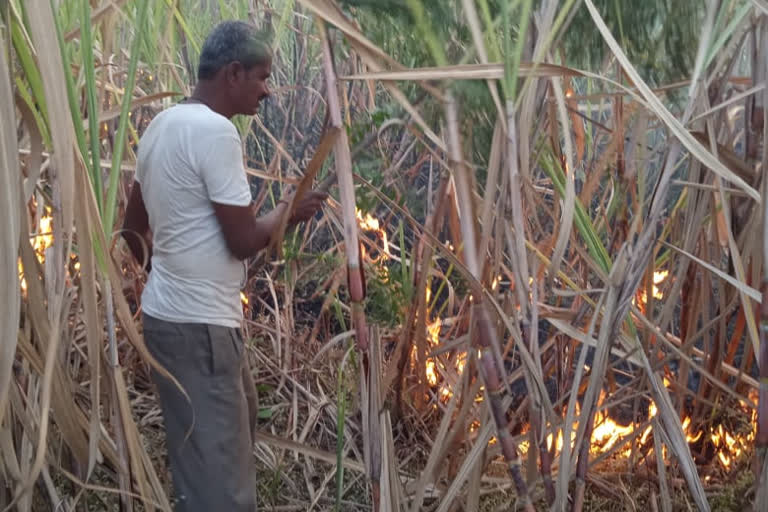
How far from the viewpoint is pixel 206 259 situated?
1.26 m

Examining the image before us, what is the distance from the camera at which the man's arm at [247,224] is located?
3.92 feet

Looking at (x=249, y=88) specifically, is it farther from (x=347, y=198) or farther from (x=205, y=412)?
(x=347, y=198)

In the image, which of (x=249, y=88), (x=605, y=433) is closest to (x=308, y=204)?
(x=249, y=88)

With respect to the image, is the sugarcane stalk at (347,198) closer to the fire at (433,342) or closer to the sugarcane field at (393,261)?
the sugarcane field at (393,261)

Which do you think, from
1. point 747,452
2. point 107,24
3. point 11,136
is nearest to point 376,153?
point 107,24

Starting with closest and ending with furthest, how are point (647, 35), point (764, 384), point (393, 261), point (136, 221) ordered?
point (764, 384) < point (647, 35) < point (136, 221) < point (393, 261)

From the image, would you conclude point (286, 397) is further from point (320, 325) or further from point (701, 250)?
point (701, 250)

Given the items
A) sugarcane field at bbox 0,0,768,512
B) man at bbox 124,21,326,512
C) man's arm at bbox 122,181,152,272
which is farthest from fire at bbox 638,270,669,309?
man's arm at bbox 122,181,152,272

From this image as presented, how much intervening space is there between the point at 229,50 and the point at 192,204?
25 cm

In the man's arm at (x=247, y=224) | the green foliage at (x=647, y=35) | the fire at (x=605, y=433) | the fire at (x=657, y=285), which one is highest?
the green foliage at (x=647, y=35)

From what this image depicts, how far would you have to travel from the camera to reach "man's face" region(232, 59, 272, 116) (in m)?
1.31

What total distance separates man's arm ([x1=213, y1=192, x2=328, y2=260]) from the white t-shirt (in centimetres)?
1

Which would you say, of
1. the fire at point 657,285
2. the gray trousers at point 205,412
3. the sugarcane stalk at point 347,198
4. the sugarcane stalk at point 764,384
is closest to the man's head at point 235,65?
the gray trousers at point 205,412

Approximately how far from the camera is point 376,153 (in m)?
1.47
